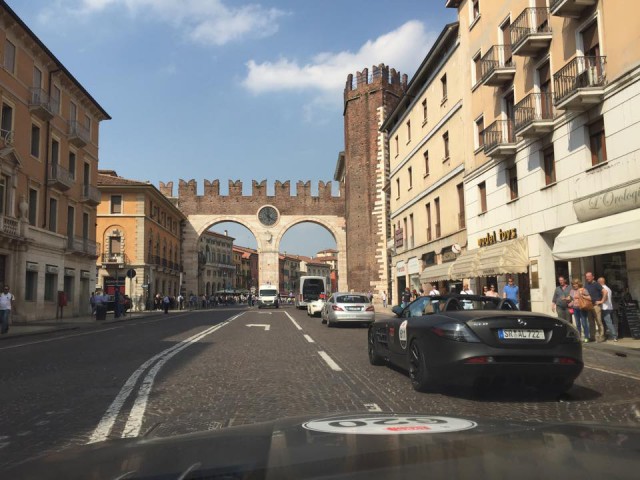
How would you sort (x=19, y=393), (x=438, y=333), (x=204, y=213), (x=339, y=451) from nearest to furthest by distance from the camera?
1. (x=339, y=451)
2. (x=438, y=333)
3. (x=19, y=393)
4. (x=204, y=213)

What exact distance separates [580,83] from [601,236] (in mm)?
4520

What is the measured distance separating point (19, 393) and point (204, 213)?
59.6m

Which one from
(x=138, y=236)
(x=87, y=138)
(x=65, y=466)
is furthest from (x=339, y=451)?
(x=138, y=236)

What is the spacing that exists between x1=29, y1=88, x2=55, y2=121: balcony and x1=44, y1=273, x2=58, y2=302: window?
8.46 meters

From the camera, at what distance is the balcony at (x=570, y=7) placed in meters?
14.7

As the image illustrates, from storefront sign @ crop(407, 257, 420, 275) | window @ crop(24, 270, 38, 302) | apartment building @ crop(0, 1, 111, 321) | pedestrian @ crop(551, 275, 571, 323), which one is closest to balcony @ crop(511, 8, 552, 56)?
pedestrian @ crop(551, 275, 571, 323)

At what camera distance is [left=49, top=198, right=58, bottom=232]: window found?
99.6 feet

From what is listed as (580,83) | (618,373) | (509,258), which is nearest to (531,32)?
(580,83)

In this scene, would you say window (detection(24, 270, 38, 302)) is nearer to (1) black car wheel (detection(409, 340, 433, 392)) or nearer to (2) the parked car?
(1) black car wheel (detection(409, 340, 433, 392))

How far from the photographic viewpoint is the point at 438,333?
20.8ft

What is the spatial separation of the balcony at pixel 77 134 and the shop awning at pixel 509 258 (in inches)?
984

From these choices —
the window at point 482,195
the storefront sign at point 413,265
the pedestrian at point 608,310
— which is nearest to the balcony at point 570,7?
the pedestrian at point 608,310

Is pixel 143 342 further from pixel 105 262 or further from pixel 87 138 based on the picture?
pixel 105 262

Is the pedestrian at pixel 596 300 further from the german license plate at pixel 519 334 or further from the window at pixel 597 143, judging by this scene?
the german license plate at pixel 519 334
